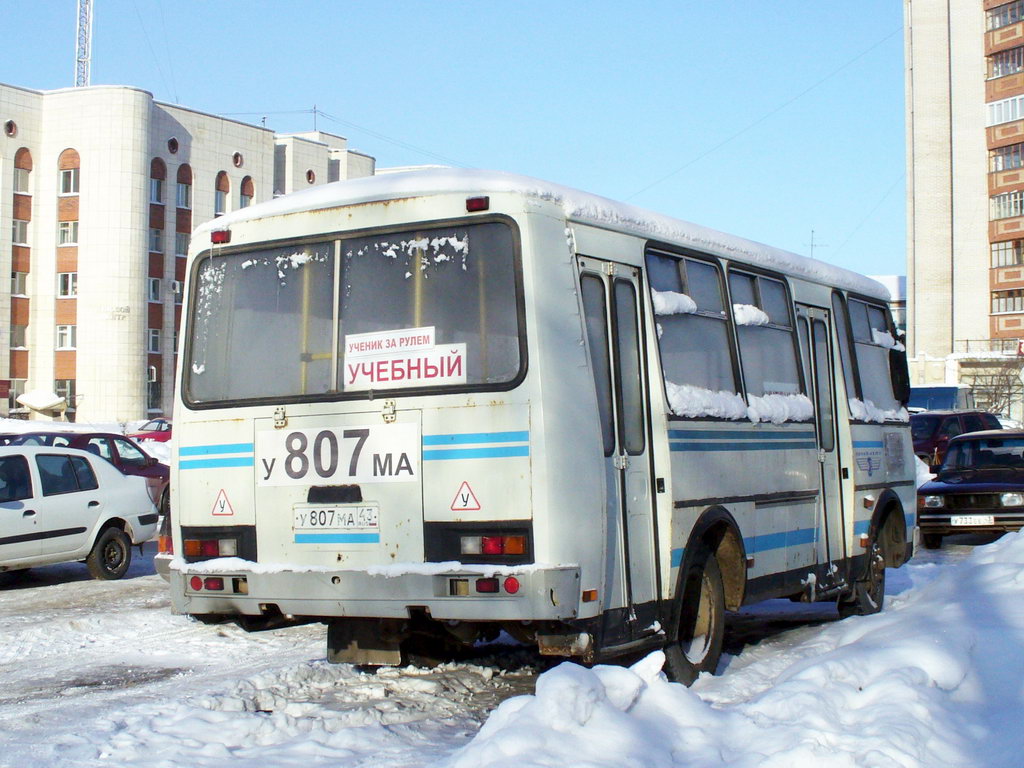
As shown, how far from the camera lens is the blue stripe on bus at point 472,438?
6816 millimetres

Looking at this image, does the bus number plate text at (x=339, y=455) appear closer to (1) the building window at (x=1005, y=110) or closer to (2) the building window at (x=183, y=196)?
(2) the building window at (x=183, y=196)

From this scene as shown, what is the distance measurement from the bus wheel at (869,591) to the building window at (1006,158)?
6205 cm

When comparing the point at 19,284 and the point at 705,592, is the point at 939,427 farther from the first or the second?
the point at 19,284

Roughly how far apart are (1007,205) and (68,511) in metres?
62.7

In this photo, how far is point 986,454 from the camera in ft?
64.7

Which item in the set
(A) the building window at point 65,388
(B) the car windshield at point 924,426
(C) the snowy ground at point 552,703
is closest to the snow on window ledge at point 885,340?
(C) the snowy ground at point 552,703

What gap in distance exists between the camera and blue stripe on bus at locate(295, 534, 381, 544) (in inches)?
283

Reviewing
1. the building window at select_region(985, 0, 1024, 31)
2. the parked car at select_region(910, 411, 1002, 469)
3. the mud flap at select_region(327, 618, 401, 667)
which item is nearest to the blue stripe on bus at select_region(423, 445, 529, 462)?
the mud flap at select_region(327, 618, 401, 667)

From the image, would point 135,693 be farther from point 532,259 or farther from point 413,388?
point 532,259

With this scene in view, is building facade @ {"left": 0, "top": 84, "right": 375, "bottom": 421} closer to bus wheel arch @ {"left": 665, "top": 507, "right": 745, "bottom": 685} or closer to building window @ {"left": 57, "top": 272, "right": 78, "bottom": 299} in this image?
building window @ {"left": 57, "top": 272, "right": 78, "bottom": 299}

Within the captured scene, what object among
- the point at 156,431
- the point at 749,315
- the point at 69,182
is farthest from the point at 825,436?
the point at 69,182

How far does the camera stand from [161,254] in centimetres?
6531

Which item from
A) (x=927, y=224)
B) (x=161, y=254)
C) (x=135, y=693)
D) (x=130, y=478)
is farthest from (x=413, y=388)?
(x=927, y=224)

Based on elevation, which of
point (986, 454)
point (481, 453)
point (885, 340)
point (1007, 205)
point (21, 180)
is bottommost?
point (481, 453)
